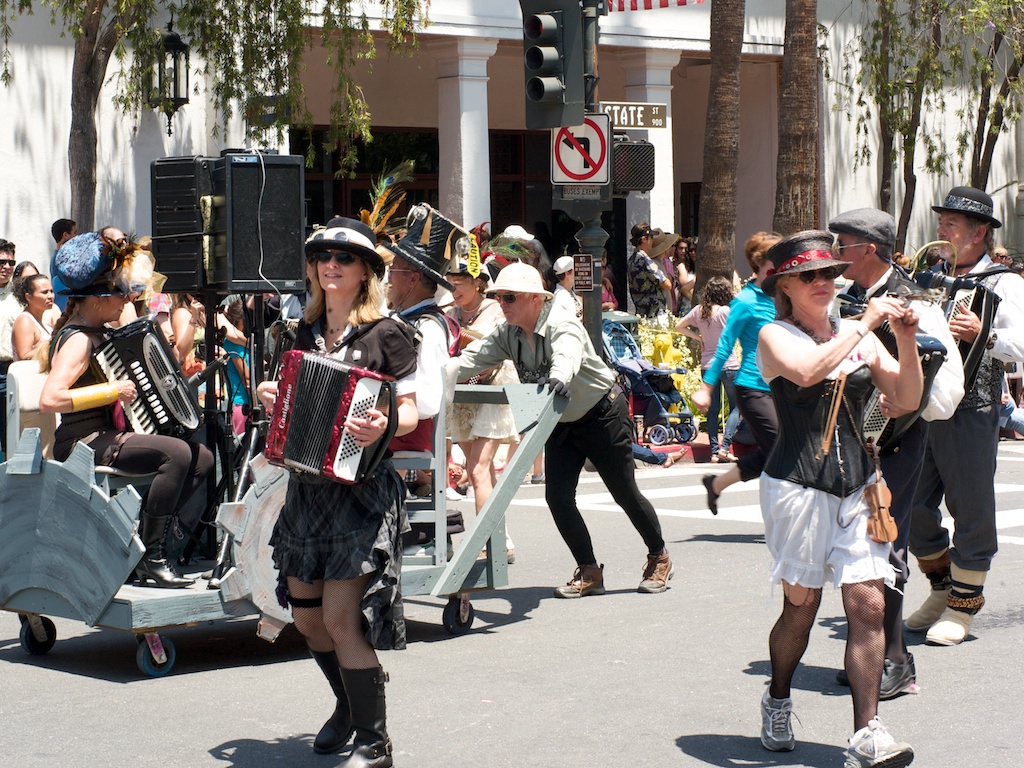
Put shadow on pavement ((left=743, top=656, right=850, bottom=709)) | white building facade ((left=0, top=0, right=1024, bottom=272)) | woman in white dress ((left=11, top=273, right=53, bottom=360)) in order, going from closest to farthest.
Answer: shadow on pavement ((left=743, top=656, right=850, bottom=709)) → woman in white dress ((left=11, top=273, right=53, bottom=360)) → white building facade ((left=0, top=0, right=1024, bottom=272))

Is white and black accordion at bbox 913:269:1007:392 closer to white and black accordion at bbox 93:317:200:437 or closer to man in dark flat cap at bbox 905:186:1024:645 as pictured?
man in dark flat cap at bbox 905:186:1024:645

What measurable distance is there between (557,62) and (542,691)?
7208 mm

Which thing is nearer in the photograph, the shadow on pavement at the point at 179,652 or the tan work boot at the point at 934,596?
the shadow on pavement at the point at 179,652

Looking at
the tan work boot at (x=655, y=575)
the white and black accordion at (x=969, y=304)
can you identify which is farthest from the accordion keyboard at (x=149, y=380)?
the white and black accordion at (x=969, y=304)

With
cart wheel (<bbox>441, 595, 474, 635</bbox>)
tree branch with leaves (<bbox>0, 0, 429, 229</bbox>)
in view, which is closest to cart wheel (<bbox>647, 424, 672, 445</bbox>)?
tree branch with leaves (<bbox>0, 0, 429, 229</bbox>)

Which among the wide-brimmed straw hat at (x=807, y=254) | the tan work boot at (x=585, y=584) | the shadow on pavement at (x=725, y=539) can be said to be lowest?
the shadow on pavement at (x=725, y=539)

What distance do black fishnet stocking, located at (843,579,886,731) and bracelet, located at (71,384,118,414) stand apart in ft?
11.7

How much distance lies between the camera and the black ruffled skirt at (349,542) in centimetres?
539

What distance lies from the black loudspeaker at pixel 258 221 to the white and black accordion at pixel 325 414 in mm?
2474

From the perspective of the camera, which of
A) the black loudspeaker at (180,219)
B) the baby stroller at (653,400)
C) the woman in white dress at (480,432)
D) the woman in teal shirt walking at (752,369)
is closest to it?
the black loudspeaker at (180,219)

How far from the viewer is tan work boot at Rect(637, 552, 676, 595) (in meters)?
9.02

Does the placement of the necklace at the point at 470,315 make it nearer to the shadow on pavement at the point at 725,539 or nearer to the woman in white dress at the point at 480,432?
the woman in white dress at the point at 480,432

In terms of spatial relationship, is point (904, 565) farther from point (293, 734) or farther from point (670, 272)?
point (670, 272)

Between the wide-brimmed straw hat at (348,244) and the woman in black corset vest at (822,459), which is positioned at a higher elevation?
the wide-brimmed straw hat at (348,244)
